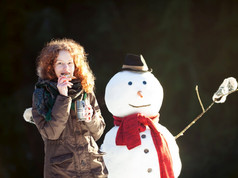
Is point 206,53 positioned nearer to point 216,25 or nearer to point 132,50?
point 216,25

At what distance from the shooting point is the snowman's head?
2.64 m

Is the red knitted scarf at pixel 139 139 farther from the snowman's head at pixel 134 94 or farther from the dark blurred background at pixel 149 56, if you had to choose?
the dark blurred background at pixel 149 56

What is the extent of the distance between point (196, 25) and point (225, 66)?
54cm

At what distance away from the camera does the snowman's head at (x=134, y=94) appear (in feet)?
8.66

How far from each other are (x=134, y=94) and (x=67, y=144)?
66cm

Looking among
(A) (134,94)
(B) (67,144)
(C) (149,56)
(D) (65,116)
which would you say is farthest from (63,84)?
(C) (149,56)

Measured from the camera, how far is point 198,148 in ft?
15.3

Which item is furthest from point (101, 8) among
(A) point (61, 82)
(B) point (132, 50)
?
(A) point (61, 82)

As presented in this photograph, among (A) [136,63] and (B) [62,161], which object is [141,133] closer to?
(A) [136,63]

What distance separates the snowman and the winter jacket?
0.41m

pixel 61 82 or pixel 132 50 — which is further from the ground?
pixel 132 50

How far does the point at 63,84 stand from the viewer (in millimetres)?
2086

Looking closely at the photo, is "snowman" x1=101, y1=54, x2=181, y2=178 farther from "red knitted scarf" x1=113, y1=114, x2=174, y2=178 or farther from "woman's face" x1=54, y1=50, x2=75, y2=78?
"woman's face" x1=54, y1=50, x2=75, y2=78

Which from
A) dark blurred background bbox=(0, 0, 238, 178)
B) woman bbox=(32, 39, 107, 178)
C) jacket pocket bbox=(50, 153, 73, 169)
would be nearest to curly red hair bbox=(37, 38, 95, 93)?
woman bbox=(32, 39, 107, 178)
